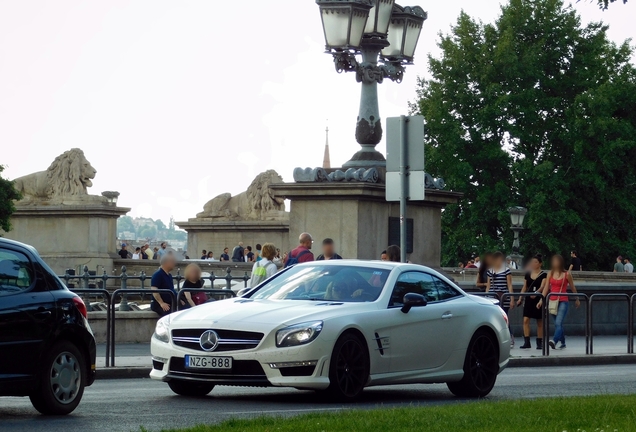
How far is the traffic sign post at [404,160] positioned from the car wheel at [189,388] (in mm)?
4221

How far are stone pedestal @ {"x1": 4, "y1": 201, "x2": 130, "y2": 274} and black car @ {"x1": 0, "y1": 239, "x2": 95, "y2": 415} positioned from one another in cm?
3351

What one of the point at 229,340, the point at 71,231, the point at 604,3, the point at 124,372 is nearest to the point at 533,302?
the point at 124,372

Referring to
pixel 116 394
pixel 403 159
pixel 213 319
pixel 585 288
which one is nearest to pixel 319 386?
pixel 213 319

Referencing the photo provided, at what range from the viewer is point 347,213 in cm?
2094

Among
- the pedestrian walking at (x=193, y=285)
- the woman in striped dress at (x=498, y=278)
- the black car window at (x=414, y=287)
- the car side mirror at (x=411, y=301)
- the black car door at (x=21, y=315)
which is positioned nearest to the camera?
the black car door at (x=21, y=315)

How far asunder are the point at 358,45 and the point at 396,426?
10838mm

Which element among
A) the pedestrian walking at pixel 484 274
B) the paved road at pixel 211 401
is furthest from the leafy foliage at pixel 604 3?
the pedestrian walking at pixel 484 274

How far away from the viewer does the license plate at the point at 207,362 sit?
13297 millimetres

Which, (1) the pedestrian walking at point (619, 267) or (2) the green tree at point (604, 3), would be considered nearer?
(2) the green tree at point (604, 3)

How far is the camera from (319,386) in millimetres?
13328

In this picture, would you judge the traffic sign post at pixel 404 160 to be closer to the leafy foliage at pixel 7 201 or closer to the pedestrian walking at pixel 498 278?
the pedestrian walking at pixel 498 278

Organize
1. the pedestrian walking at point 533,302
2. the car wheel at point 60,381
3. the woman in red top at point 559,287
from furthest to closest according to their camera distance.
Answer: the woman in red top at point 559,287 < the pedestrian walking at point 533,302 < the car wheel at point 60,381

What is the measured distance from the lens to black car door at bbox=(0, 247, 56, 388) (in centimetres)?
1159

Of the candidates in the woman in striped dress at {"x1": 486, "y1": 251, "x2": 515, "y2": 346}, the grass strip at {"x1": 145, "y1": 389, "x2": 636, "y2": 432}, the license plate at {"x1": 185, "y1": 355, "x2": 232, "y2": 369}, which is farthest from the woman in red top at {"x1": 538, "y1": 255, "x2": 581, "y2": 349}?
the grass strip at {"x1": 145, "y1": 389, "x2": 636, "y2": 432}
